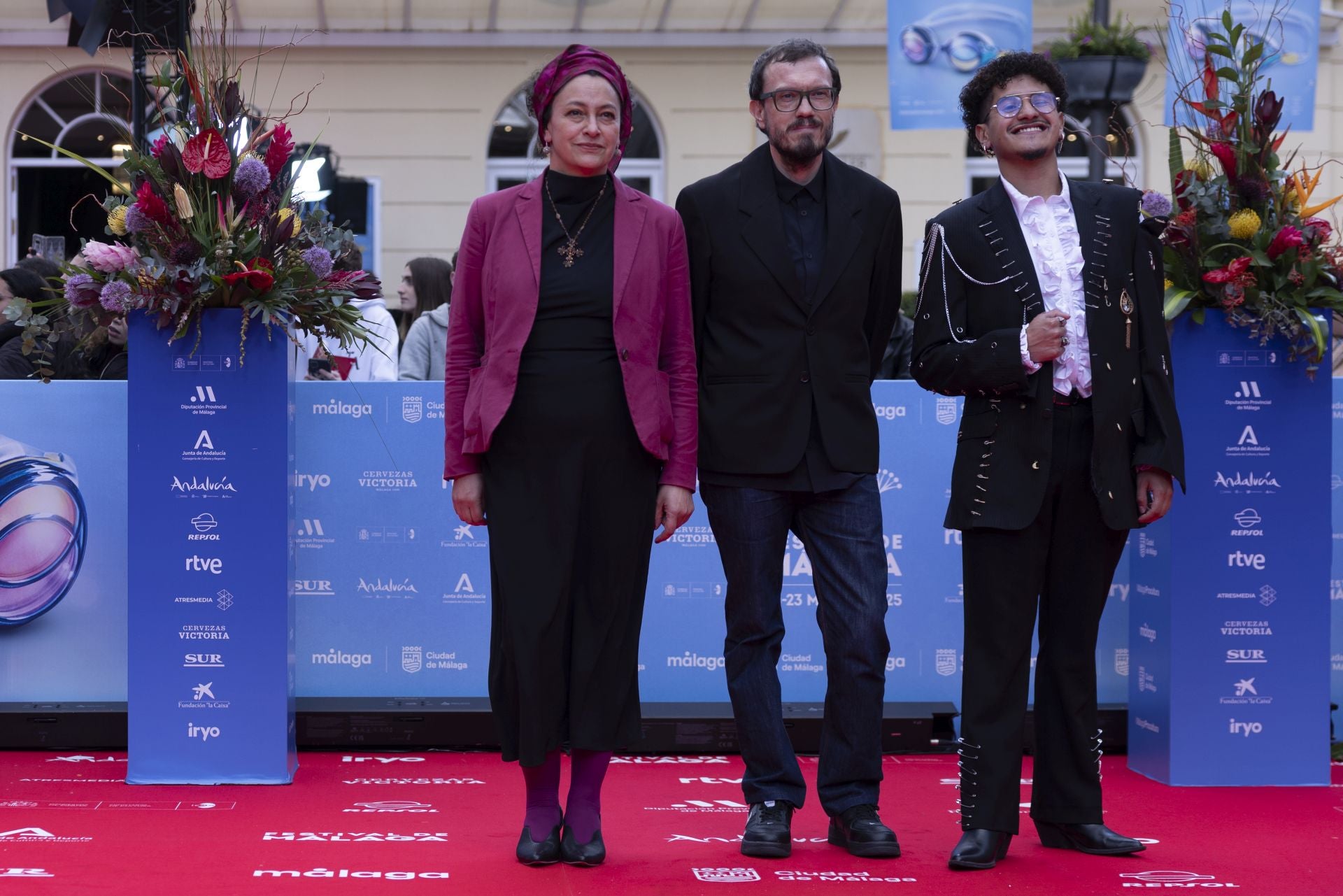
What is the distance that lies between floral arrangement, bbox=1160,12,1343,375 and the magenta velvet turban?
187cm

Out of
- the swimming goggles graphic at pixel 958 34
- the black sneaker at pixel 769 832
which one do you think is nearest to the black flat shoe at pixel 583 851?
the black sneaker at pixel 769 832

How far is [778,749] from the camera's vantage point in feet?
12.7

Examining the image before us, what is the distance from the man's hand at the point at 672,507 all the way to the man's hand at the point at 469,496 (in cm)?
44

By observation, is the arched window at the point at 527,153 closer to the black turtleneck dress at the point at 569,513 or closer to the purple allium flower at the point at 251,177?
the purple allium flower at the point at 251,177

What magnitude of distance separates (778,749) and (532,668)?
2.21 ft

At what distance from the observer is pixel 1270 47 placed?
6.70 m

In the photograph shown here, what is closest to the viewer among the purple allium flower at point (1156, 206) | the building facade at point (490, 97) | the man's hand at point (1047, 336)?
the man's hand at point (1047, 336)

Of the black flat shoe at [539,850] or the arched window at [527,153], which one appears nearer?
the black flat shoe at [539,850]

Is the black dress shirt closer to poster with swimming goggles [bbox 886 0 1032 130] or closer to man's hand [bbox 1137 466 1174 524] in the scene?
man's hand [bbox 1137 466 1174 524]

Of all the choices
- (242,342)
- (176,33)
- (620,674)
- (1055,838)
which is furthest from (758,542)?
(176,33)

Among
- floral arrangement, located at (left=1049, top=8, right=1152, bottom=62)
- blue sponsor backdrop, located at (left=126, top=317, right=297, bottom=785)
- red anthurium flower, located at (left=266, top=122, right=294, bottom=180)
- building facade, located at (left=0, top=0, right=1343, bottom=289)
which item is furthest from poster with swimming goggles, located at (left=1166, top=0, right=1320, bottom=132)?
building facade, located at (left=0, top=0, right=1343, bottom=289)

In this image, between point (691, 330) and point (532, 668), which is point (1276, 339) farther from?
point (532, 668)

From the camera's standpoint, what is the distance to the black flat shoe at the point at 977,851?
3.70 metres

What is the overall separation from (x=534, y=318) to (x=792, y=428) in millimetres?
691
